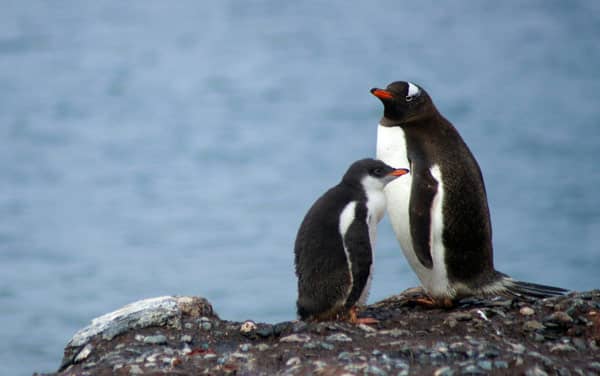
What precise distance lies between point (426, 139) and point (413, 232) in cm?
81

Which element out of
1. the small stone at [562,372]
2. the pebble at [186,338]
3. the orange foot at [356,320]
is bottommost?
the small stone at [562,372]

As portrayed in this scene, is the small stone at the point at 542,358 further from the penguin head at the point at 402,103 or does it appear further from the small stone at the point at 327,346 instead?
the penguin head at the point at 402,103

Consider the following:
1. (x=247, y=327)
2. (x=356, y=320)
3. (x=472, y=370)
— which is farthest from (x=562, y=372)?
(x=247, y=327)

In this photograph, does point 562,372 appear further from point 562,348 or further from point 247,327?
point 247,327

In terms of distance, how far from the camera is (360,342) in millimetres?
6086

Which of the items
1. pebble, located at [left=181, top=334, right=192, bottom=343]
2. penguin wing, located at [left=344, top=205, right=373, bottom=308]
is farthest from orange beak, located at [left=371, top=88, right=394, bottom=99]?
pebble, located at [left=181, top=334, right=192, bottom=343]

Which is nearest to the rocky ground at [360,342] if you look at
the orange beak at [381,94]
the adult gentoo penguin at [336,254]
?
the adult gentoo penguin at [336,254]

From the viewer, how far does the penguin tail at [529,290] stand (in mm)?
7566

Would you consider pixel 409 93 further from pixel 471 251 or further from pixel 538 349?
pixel 538 349

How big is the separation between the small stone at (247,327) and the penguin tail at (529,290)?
221 cm

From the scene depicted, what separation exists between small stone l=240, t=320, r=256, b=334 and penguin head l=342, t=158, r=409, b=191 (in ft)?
4.07

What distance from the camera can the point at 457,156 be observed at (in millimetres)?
7531

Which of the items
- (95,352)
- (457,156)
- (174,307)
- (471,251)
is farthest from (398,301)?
(95,352)

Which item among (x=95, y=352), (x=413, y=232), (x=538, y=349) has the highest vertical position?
(x=413, y=232)
